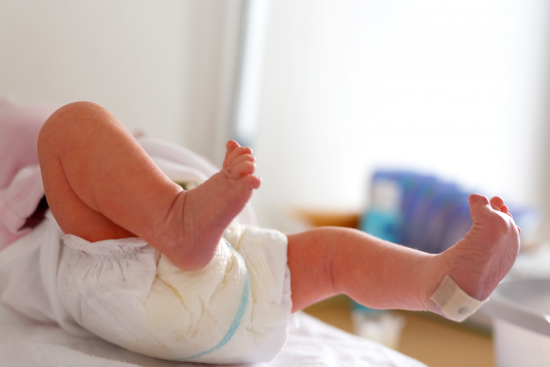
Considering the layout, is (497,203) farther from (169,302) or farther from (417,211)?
(417,211)

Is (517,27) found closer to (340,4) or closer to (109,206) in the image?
(340,4)

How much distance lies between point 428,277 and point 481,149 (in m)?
2.19

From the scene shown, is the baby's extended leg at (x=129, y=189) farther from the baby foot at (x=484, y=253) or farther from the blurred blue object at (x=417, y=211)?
the blurred blue object at (x=417, y=211)

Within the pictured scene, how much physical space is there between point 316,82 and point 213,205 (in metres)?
1.42

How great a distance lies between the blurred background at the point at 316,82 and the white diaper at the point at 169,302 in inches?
22.4

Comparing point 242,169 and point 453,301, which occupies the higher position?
point 242,169

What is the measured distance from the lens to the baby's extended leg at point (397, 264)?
0.46 metres

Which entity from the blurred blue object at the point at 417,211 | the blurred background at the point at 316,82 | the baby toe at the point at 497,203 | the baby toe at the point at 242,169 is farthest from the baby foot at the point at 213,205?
the blurred blue object at the point at 417,211

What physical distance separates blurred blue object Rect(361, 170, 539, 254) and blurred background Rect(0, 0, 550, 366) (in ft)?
0.28

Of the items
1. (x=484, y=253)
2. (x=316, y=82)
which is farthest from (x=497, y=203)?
(x=316, y=82)

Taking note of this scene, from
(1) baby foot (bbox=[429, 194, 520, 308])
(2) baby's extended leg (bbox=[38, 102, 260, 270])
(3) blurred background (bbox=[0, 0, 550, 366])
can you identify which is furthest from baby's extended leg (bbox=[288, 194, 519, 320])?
(3) blurred background (bbox=[0, 0, 550, 366])

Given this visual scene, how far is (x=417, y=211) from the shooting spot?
1605 mm

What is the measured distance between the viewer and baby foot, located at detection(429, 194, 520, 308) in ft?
1.49

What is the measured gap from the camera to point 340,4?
179 cm
